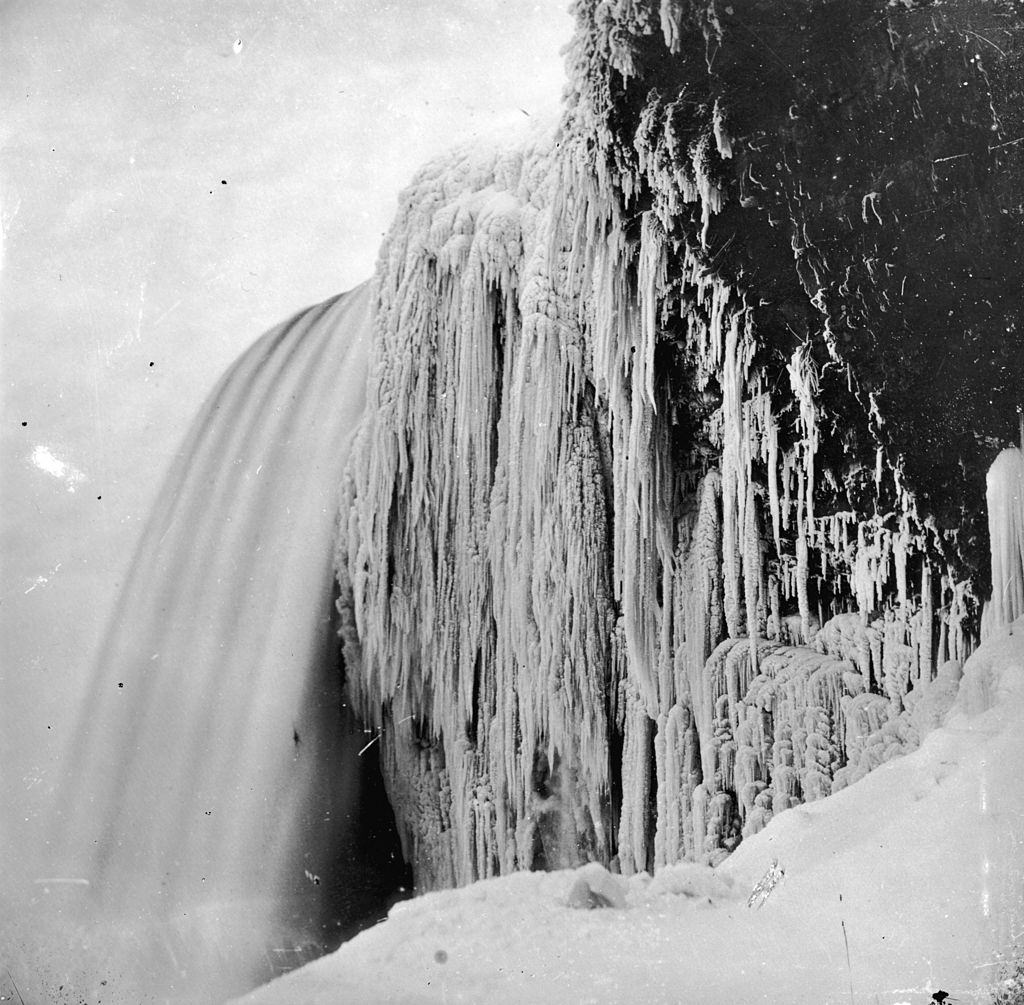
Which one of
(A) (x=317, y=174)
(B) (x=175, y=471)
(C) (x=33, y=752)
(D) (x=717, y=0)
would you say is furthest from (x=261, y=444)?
(D) (x=717, y=0)

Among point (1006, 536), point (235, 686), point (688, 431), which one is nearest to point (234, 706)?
point (235, 686)

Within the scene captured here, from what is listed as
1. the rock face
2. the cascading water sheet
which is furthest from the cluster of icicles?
the cascading water sheet

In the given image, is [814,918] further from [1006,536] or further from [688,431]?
[688,431]

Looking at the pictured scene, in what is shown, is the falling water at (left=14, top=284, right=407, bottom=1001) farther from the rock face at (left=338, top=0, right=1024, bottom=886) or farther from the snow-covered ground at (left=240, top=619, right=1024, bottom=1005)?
the snow-covered ground at (left=240, top=619, right=1024, bottom=1005)

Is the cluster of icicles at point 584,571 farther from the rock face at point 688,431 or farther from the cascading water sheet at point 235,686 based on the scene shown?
the cascading water sheet at point 235,686

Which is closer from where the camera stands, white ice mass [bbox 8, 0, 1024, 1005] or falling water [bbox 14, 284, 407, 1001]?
white ice mass [bbox 8, 0, 1024, 1005]

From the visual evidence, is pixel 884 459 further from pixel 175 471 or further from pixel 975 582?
pixel 175 471

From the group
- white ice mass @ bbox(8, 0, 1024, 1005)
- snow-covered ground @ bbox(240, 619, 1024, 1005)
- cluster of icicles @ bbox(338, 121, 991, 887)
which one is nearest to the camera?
snow-covered ground @ bbox(240, 619, 1024, 1005)
